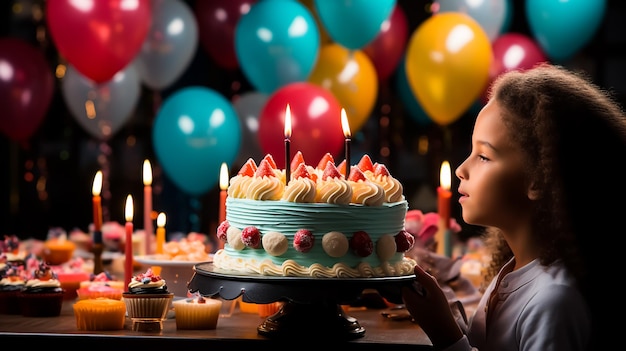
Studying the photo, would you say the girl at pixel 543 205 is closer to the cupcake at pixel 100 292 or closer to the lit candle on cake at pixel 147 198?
the cupcake at pixel 100 292

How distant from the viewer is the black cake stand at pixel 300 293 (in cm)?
201

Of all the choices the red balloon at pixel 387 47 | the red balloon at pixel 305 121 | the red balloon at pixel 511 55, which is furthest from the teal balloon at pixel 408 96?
the red balloon at pixel 305 121

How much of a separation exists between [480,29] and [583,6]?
2.67 feet

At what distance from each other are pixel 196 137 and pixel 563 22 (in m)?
2.39

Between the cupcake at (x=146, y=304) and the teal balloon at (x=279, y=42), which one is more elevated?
the teal balloon at (x=279, y=42)

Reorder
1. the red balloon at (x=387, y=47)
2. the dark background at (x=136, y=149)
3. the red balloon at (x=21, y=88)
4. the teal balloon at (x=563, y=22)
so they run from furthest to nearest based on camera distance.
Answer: the dark background at (x=136, y=149)
the red balloon at (x=387, y=47)
the teal balloon at (x=563, y=22)
the red balloon at (x=21, y=88)

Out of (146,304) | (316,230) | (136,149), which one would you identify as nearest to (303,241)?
(316,230)

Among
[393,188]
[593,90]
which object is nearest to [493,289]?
[393,188]

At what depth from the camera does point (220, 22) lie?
6.24m

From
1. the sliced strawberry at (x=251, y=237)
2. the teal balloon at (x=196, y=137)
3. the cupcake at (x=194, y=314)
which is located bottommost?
the cupcake at (x=194, y=314)

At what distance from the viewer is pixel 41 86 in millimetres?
5816

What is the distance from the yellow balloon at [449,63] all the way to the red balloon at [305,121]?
619mm

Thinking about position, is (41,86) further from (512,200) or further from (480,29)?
(512,200)

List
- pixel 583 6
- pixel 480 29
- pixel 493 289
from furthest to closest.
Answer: pixel 583 6, pixel 480 29, pixel 493 289
